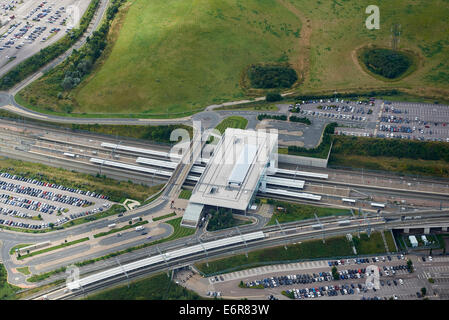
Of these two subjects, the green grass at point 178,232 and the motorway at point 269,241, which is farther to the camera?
the green grass at point 178,232

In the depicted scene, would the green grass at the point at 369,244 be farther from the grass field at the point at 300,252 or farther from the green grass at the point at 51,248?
the green grass at the point at 51,248

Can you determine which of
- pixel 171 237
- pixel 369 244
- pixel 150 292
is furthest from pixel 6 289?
pixel 369 244

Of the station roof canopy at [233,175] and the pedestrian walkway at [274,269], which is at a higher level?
the station roof canopy at [233,175]

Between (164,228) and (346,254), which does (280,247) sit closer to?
(346,254)

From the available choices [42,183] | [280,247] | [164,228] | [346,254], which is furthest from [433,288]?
[42,183]

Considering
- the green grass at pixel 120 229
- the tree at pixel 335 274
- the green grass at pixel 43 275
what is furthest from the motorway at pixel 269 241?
the green grass at pixel 120 229

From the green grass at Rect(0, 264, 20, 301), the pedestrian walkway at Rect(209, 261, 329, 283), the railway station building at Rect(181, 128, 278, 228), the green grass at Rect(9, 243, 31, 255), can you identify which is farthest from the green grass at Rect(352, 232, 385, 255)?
the green grass at Rect(9, 243, 31, 255)

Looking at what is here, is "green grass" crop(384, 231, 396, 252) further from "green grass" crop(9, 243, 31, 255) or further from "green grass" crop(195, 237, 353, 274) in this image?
"green grass" crop(9, 243, 31, 255)
